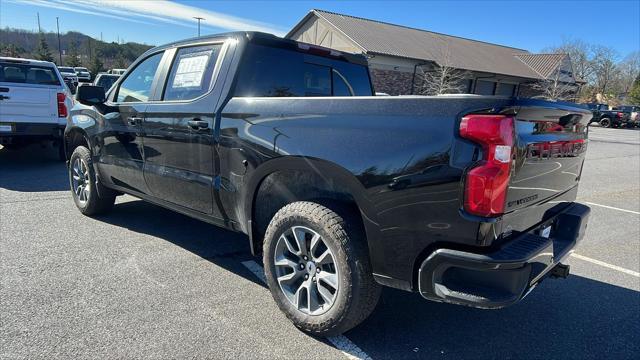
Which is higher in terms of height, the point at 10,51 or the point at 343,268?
the point at 10,51

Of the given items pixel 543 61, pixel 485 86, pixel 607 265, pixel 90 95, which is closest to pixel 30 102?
pixel 90 95

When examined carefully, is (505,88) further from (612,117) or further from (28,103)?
(28,103)

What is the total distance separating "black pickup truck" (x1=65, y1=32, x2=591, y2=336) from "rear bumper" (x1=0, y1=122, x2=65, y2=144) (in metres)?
4.84

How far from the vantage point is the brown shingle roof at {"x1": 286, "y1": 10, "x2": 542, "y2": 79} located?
33.3 metres

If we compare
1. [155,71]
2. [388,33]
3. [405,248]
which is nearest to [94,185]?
[155,71]

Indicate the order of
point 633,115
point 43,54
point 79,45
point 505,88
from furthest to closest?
1. point 79,45
2. point 43,54
3. point 505,88
4. point 633,115

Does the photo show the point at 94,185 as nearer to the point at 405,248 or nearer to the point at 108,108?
the point at 108,108

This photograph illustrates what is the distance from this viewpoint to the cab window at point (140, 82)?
4.01m

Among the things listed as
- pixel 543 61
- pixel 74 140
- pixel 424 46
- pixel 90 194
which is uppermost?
pixel 543 61

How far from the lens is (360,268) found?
2463mm

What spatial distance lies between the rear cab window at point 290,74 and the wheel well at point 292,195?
0.75 m

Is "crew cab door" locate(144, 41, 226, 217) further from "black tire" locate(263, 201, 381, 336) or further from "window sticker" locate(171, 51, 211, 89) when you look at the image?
"black tire" locate(263, 201, 381, 336)

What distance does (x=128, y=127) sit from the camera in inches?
161

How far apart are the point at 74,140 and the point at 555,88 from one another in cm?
4359
